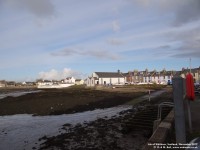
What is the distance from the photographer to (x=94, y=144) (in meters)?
15.1

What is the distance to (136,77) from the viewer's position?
159750 mm

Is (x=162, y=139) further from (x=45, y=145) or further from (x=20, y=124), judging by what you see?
(x=20, y=124)

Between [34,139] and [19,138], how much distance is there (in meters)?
1.30

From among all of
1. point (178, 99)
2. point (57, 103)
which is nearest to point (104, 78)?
point (57, 103)

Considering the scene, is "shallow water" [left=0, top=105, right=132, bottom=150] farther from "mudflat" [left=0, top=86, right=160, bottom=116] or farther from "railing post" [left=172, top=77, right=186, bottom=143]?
"railing post" [left=172, top=77, right=186, bottom=143]

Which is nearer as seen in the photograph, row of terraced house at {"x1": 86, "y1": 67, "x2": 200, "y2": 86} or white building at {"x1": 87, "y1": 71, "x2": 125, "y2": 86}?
white building at {"x1": 87, "y1": 71, "x2": 125, "y2": 86}

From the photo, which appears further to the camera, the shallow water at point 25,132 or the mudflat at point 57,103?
the mudflat at point 57,103

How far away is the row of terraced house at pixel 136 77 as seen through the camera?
419 ft

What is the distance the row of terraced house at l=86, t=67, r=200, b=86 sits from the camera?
127838 millimetres

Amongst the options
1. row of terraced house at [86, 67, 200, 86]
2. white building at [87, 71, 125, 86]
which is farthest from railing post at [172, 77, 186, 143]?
row of terraced house at [86, 67, 200, 86]

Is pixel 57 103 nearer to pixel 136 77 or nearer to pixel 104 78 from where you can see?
pixel 104 78

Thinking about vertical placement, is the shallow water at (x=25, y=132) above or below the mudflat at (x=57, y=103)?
below

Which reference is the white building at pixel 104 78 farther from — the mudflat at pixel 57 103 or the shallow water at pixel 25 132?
the shallow water at pixel 25 132

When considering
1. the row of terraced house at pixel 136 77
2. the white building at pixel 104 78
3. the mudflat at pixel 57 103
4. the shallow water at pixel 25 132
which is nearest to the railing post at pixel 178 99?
the shallow water at pixel 25 132
